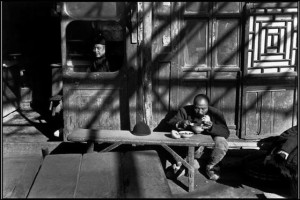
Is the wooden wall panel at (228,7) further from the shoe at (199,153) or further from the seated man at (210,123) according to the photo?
the shoe at (199,153)

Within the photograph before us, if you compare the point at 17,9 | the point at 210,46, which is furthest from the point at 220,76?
the point at 17,9

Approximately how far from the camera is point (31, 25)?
11992mm

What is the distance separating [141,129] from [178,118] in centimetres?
68

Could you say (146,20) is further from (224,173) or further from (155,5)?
(224,173)

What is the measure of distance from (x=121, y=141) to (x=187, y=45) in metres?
2.16

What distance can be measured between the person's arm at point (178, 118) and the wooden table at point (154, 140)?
20cm

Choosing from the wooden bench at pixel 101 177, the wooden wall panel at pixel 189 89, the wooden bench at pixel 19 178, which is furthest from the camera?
the wooden wall panel at pixel 189 89

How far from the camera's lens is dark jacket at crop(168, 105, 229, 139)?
20.6ft

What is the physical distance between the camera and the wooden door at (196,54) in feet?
22.1

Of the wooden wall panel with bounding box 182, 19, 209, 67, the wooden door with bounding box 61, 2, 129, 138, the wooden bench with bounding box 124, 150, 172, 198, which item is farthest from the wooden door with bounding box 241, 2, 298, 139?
the wooden bench with bounding box 124, 150, 172, 198

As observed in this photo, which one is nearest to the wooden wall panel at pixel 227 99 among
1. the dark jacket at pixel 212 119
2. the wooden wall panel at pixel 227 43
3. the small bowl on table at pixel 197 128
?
the wooden wall panel at pixel 227 43

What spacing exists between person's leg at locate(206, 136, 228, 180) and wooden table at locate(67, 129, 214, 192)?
0.64 ft

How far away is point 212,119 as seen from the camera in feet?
21.3

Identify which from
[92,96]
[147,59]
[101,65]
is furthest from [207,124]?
[101,65]
